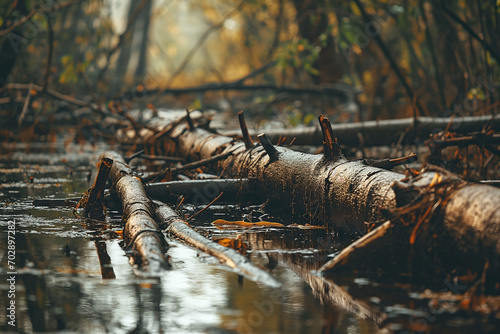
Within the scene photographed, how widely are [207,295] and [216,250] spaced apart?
453 millimetres

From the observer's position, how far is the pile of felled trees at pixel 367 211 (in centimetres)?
242

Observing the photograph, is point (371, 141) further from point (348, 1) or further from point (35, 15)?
point (35, 15)

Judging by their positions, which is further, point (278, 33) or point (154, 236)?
point (278, 33)

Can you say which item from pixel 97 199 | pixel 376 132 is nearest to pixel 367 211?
pixel 97 199

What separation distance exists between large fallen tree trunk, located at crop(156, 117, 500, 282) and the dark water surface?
175 mm

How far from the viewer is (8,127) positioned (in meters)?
10.6

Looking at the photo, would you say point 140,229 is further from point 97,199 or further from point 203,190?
point 203,190

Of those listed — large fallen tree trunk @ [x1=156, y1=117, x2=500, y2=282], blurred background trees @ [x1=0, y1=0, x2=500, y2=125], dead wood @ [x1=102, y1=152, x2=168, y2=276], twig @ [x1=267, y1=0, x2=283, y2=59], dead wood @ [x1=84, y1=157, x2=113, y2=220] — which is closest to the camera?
large fallen tree trunk @ [x1=156, y1=117, x2=500, y2=282]

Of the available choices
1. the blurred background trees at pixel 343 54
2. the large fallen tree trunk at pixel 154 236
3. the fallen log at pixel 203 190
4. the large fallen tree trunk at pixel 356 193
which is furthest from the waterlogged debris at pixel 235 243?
the blurred background trees at pixel 343 54

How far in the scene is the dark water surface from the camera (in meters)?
2.04

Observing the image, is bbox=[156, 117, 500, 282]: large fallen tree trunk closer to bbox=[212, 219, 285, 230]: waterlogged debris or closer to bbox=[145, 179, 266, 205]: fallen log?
bbox=[145, 179, 266, 205]: fallen log

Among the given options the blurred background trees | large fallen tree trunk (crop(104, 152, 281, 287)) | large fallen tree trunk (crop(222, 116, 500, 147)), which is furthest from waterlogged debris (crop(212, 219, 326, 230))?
large fallen tree trunk (crop(222, 116, 500, 147))

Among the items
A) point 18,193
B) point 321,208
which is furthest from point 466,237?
point 18,193

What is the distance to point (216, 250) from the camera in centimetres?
281
